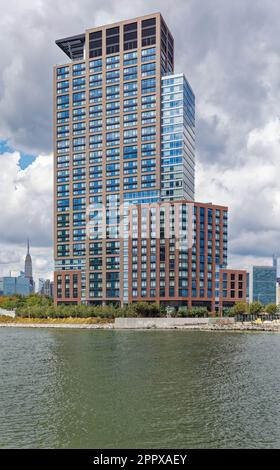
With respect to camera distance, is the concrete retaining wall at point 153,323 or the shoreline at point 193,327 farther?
the concrete retaining wall at point 153,323

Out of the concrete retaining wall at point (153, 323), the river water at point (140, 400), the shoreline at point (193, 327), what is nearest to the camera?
the river water at point (140, 400)

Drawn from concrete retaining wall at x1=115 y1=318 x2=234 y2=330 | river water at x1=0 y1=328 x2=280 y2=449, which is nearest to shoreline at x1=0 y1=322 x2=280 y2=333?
concrete retaining wall at x1=115 y1=318 x2=234 y2=330

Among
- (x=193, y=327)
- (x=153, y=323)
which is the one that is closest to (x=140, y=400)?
(x=193, y=327)

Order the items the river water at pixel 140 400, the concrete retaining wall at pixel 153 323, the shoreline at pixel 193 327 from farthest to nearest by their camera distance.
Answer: the concrete retaining wall at pixel 153 323 → the shoreline at pixel 193 327 → the river water at pixel 140 400

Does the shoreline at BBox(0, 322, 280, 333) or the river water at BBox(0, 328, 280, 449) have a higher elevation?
the river water at BBox(0, 328, 280, 449)

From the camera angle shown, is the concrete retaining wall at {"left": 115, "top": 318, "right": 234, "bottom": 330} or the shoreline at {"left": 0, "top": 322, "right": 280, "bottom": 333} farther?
the concrete retaining wall at {"left": 115, "top": 318, "right": 234, "bottom": 330}

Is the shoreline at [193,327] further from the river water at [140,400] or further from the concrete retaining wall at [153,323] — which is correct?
the river water at [140,400]

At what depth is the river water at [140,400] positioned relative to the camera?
39.1 m

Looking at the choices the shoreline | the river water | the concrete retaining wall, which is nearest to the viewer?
the river water

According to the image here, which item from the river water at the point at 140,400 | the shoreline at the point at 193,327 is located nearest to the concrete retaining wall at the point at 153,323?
the shoreline at the point at 193,327

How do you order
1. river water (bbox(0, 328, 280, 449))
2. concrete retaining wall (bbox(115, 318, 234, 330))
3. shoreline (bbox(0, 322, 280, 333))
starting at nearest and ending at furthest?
river water (bbox(0, 328, 280, 449))
shoreline (bbox(0, 322, 280, 333))
concrete retaining wall (bbox(115, 318, 234, 330))

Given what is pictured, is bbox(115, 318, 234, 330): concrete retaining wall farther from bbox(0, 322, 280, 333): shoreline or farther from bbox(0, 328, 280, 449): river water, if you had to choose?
bbox(0, 328, 280, 449): river water

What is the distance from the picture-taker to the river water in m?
39.1

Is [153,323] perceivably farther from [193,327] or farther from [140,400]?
[140,400]
